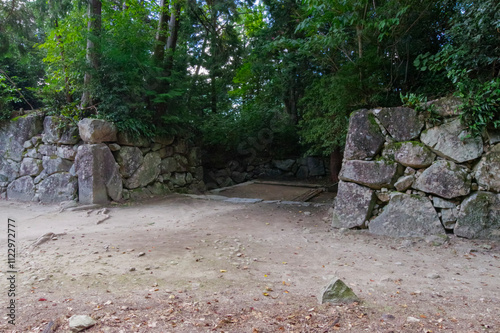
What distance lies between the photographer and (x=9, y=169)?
7508 mm

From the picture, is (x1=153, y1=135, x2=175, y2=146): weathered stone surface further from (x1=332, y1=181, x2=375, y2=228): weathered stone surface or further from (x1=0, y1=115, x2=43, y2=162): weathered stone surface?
(x1=332, y1=181, x2=375, y2=228): weathered stone surface

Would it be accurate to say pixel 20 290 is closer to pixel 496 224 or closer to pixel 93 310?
pixel 93 310

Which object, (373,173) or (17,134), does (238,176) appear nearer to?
(17,134)

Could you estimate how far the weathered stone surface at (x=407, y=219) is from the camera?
13.3 feet

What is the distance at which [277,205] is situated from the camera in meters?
6.68

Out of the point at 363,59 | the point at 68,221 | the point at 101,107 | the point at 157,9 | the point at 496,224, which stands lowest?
the point at 68,221

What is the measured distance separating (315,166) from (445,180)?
25.7 ft

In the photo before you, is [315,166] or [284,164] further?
[284,164]

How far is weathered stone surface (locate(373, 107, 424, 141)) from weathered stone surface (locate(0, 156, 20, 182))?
8363 millimetres

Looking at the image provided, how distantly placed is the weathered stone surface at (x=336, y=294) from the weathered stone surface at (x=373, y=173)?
2498 mm

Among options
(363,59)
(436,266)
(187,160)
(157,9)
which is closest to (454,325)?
(436,266)

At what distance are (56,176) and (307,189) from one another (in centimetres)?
682

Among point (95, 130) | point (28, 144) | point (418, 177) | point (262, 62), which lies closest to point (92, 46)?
point (95, 130)

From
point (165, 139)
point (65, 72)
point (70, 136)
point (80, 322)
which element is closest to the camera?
point (80, 322)
